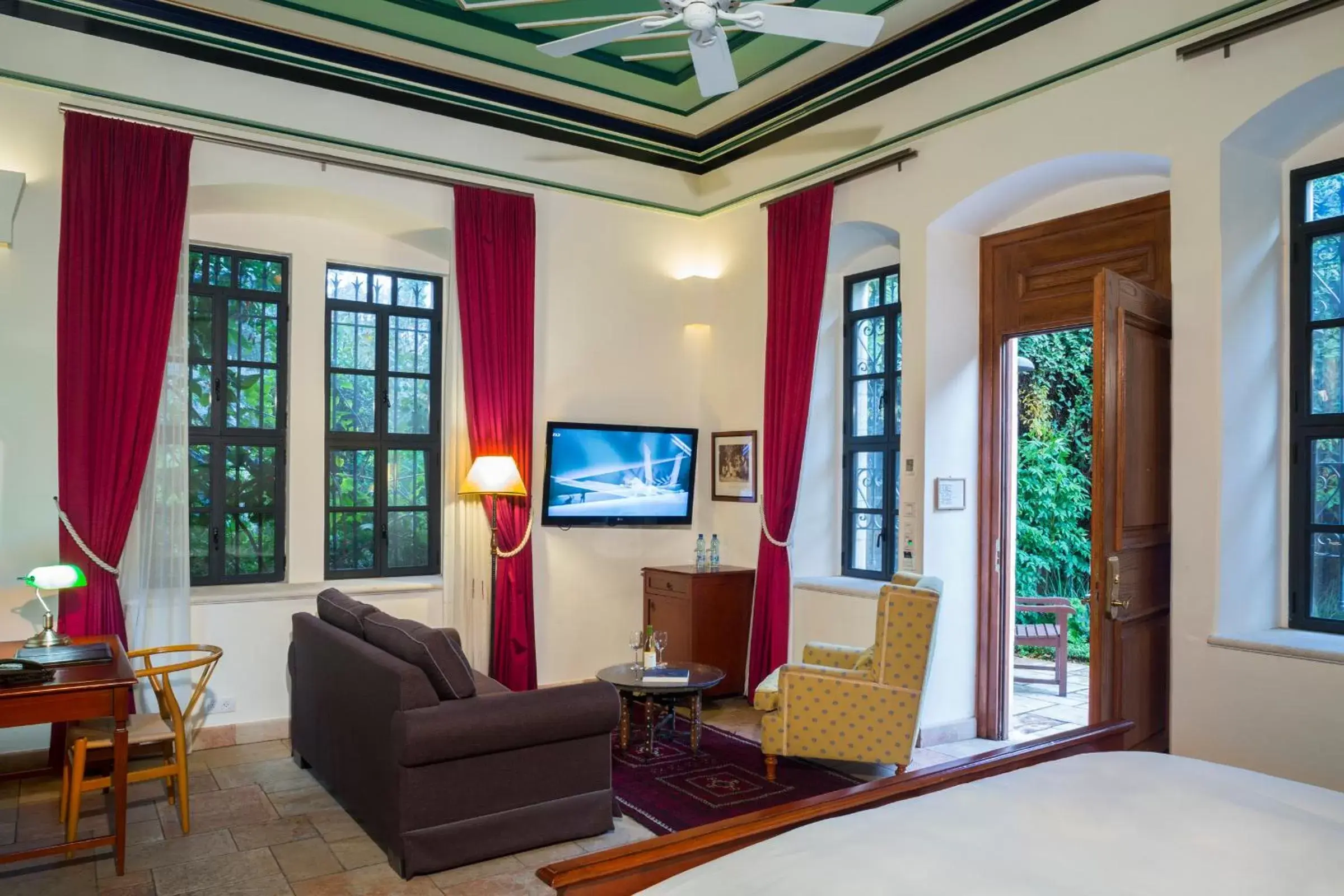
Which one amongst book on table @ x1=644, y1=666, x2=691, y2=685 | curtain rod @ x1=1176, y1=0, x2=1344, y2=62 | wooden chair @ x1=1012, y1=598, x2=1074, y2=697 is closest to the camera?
curtain rod @ x1=1176, y1=0, x2=1344, y2=62

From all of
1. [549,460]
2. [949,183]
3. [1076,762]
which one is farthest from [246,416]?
[1076,762]

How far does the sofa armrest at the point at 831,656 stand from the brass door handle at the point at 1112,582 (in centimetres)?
147

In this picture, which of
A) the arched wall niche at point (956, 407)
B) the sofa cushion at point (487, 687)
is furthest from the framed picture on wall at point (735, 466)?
the sofa cushion at point (487, 687)

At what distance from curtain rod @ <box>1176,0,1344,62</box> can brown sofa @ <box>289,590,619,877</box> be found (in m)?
3.78

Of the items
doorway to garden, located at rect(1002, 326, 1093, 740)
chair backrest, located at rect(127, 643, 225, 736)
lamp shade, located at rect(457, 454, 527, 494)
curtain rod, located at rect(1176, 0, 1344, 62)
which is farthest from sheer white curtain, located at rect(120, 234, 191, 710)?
doorway to garden, located at rect(1002, 326, 1093, 740)

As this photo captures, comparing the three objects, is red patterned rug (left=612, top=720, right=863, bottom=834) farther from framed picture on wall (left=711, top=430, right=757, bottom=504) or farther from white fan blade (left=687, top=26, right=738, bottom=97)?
white fan blade (left=687, top=26, right=738, bottom=97)

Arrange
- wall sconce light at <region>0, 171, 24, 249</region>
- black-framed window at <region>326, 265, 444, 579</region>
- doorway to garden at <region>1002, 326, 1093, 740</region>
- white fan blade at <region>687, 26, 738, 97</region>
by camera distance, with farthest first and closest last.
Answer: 1. doorway to garden at <region>1002, 326, 1093, 740</region>
2. black-framed window at <region>326, 265, 444, 579</region>
3. wall sconce light at <region>0, 171, 24, 249</region>
4. white fan blade at <region>687, 26, 738, 97</region>

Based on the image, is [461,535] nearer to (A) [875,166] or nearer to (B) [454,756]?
(B) [454,756]

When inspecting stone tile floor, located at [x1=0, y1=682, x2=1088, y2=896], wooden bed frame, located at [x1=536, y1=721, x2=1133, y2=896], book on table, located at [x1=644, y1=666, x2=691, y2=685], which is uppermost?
wooden bed frame, located at [x1=536, y1=721, x2=1133, y2=896]

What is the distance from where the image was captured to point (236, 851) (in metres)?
3.88

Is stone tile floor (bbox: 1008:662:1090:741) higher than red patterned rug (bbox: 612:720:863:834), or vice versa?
red patterned rug (bbox: 612:720:863:834)

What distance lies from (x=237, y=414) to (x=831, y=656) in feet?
12.9

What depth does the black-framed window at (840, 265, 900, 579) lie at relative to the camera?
6266 mm

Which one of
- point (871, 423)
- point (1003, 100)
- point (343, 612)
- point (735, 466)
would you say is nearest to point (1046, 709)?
point (871, 423)
